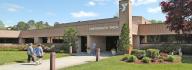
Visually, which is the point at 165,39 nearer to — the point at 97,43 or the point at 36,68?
the point at 97,43

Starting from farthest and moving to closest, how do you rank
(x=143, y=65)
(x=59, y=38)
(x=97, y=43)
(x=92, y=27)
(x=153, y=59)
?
1. (x=59, y=38)
2. (x=97, y=43)
3. (x=92, y=27)
4. (x=153, y=59)
5. (x=143, y=65)

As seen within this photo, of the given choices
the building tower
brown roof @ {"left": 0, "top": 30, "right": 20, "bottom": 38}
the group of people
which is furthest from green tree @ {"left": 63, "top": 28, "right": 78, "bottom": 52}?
brown roof @ {"left": 0, "top": 30, "right": 20, "bottom": 38}

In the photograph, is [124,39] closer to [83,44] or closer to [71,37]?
[71,37]

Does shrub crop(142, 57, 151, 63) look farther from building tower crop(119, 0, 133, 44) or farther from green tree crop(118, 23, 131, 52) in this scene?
building tower crop(119, 0, 133, 44)

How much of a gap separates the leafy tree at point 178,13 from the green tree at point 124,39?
25.4 feet

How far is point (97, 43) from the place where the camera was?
4231 cm

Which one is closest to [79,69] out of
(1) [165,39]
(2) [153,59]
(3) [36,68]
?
(3) [36,68]

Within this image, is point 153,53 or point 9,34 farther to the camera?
point 9,34

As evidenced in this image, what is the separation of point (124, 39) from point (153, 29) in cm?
456

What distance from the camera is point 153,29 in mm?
36219

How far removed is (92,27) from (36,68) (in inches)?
802

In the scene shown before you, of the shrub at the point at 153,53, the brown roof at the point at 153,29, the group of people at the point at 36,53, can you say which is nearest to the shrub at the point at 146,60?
the shrub at the point at 153,53

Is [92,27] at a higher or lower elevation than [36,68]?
higher

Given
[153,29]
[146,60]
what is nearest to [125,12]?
[153,29]
